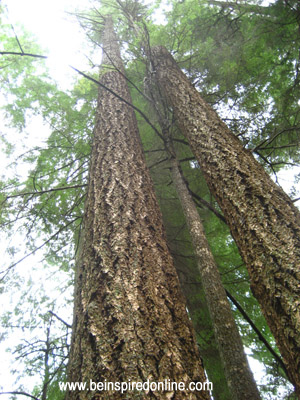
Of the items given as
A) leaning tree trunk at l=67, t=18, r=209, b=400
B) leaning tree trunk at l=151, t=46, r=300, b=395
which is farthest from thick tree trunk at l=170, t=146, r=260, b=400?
leaning tree trunk at l=67, t=18, r=209, b=400

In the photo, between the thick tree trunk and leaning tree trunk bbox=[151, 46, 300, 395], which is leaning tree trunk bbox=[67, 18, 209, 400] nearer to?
leaning tree trunk bbox=[151, 46, 300, 395]

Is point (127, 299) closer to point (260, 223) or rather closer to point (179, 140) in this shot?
point (260, 223)

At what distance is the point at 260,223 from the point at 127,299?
120cm

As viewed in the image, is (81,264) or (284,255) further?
(81,264)

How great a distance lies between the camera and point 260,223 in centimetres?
204

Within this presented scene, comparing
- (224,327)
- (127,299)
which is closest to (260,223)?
(127,299)

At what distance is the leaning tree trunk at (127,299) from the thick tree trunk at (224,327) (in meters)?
1.17

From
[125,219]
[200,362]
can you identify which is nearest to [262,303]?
[200,362]

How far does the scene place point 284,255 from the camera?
1782mm

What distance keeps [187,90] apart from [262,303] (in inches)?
127

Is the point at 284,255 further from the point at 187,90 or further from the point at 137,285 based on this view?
the point at 187,90

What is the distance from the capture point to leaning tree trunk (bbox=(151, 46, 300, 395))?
1632 mm

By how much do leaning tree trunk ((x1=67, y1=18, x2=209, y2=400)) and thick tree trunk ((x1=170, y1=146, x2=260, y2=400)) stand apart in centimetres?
117

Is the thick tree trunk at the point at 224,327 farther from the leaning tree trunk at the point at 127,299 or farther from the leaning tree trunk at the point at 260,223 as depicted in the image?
the leaning tree trunk at the point at 127,299
